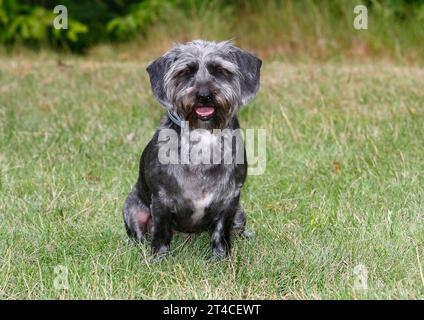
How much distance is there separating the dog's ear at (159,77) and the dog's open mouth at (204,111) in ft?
0.65

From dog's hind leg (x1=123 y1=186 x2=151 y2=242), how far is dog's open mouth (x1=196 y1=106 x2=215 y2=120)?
2.71 ft

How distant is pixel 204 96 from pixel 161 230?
843 millimetres

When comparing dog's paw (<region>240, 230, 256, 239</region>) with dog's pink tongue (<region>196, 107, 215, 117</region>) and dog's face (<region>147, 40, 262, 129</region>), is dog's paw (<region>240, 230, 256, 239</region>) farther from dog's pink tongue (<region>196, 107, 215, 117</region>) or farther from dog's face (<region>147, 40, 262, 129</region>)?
dog's pink tongue (<region>196, 107, 215, 117</region>)

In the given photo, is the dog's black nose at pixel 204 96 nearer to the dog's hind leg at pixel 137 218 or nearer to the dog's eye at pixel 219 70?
the dog's eye at pixel 219 70

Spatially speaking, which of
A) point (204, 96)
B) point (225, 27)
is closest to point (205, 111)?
point (204, 96)

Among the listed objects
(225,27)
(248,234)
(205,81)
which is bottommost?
(248,234)

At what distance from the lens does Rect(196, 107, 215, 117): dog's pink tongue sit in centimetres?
450

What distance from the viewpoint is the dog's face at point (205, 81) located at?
14.7ft

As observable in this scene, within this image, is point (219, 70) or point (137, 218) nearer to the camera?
point (219, 70)

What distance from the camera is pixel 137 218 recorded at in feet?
16.6

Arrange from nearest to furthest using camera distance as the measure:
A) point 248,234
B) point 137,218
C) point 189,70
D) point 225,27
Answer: point 189,70
point 137,218
point 248,234
point 225,27

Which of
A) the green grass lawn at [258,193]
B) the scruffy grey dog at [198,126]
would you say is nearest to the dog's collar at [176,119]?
the scruffy grey dog at [198,126]

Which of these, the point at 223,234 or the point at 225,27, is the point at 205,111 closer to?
the point at 223,234
